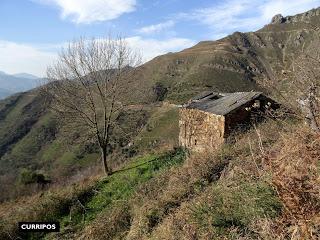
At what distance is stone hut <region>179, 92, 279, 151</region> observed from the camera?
15477 mm

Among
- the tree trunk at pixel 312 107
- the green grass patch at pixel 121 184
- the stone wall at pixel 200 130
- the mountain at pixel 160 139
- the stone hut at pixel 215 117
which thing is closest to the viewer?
the tree trunk at pixel 312 107

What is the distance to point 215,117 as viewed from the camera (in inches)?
634

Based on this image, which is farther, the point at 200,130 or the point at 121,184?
the point at 200,130

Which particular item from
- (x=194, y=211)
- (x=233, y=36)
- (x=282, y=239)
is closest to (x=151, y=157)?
(x=194, y=211)

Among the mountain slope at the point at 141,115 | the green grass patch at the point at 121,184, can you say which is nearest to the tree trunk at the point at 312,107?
the green grass patch at the point at 121,184

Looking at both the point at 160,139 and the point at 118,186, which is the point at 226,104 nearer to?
the point at 118,186

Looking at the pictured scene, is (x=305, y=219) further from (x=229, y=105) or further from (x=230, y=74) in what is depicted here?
(x=230, y=74)

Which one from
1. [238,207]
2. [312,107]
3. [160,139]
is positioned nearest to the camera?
[312,107]

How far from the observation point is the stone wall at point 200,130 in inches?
617

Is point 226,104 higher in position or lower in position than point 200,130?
higher

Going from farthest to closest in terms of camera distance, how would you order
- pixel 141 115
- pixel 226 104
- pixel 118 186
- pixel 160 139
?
pixel 141 115, pixel 160 139, pixel 118 186, pixel 226 104

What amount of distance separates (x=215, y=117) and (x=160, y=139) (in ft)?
110

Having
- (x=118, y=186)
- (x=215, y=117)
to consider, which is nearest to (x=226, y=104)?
(x=215, y=117)

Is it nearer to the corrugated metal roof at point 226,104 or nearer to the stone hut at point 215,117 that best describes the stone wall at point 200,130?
the stone hut at point 215,117
